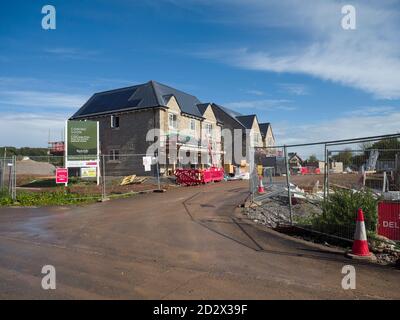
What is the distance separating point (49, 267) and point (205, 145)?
117 ft

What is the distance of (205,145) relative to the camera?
4119cm

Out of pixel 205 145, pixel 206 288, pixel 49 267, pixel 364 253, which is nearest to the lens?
pixel 206 288

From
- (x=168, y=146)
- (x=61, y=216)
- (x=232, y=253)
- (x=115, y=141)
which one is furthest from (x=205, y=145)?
(x=232, y=253)

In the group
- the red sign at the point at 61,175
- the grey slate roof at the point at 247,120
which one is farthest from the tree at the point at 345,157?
the grey slate roof at the point at 247,120

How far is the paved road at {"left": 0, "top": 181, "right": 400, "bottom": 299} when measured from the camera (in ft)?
15.8

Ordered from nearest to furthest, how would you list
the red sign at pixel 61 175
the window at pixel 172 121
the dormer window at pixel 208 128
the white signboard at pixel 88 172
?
the red sign at pixel 61 175, the white signboard at pixel 88 172, the window at pixel 172 121, the dormer window at pixel 208 128

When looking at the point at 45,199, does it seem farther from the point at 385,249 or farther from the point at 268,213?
the point at 385,249

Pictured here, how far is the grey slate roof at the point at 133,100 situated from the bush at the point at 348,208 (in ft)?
86.4

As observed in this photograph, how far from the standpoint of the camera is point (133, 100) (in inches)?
1389

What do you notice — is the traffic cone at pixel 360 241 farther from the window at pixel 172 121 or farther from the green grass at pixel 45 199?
the window at pixel 172 121

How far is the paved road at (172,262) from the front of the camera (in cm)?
482

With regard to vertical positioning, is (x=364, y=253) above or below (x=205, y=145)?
below

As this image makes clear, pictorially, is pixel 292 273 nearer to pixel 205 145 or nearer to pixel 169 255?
pixel 169 255

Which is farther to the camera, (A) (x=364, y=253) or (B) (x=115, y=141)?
(B) (x=115, y=141)
